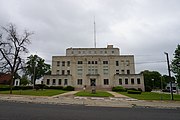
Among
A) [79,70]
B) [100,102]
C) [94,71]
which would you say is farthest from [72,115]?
[79,70]

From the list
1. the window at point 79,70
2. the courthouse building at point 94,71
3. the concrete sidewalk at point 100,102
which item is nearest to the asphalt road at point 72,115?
the concrete sidewalk at point 100,102

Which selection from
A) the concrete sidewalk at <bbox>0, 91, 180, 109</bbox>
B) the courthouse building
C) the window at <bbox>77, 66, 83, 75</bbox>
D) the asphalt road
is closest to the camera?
the asphalt road

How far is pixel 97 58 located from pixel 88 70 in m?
5.27

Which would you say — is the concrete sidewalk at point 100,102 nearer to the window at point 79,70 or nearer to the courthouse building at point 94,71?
the courthouse building at point 94,71

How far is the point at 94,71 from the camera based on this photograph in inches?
2516

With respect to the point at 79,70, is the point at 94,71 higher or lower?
lower

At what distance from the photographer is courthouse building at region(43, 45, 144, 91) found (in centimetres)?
5981

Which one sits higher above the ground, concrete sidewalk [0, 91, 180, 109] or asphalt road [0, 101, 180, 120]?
asphalt road [0, 101, 180, 120]

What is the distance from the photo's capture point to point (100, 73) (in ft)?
208

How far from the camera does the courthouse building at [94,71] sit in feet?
196

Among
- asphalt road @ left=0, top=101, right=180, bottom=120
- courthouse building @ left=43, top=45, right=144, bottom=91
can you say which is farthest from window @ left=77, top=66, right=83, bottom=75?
asphalt road @ left=0, top=101, right=180, bottom=120

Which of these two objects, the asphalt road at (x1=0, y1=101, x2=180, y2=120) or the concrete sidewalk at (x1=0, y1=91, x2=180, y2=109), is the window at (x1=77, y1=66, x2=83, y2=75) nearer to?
the concrete sidewalk at (x1=0, y1=91, x2=180, y2=109)

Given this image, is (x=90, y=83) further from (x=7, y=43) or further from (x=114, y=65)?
(x=7, y=43)

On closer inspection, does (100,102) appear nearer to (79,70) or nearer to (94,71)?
(94,71)
